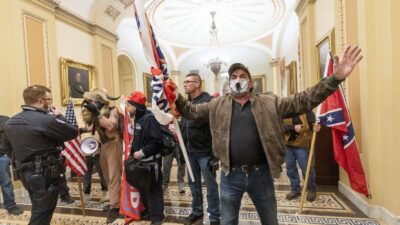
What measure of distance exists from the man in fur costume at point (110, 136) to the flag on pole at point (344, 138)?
109 inches

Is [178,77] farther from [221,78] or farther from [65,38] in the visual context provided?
[65,38]

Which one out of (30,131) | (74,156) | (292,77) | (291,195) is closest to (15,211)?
(74,156)

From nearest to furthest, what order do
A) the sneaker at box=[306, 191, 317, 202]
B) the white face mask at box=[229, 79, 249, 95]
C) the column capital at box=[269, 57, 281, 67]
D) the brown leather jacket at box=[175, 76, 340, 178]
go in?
1. the brown leather jacket at box=[175, 76, 340, 178]
2. the white face mask at box=[229, 79, 249, 95]
3. the sneaker at box=[306, 191, 317, 202]
4. the column capital at box=[269, 57, 281, 67]

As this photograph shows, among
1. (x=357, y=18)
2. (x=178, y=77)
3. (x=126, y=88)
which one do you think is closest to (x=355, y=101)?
(x=357, y=18)

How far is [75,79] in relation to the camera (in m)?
5.84

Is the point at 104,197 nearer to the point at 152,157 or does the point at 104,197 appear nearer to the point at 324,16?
the point at 152,157

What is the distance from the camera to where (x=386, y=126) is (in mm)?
2555

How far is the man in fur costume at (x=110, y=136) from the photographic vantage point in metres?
3.04

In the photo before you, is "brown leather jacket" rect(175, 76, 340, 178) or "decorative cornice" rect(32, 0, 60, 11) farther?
"decorative cornice" rect(32, 0, 60, 11)

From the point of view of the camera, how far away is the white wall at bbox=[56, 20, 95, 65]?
5531 millimetres

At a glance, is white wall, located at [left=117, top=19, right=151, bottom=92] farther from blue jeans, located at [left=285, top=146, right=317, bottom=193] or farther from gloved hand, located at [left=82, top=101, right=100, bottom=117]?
blue jeans, located at [left=285, top=146, right=317, bottom=193]

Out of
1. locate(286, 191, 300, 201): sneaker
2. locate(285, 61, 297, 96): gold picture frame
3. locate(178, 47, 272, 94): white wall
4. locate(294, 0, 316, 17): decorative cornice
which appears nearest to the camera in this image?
locate(286, 191, 300, 201): sneaker

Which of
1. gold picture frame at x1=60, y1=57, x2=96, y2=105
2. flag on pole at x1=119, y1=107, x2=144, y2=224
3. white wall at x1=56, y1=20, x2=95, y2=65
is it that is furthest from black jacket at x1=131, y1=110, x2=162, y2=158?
white wall at x1=56, y1=20, x2=95, y2=65

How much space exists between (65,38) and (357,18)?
610 cm
